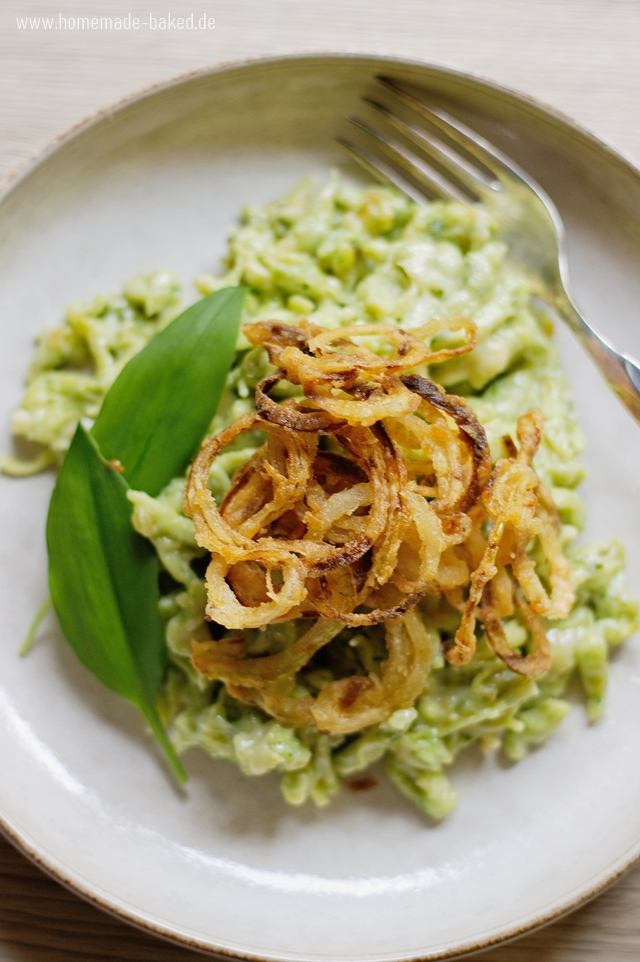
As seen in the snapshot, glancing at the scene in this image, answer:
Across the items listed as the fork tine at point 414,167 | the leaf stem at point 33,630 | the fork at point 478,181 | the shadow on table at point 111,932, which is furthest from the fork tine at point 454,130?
the shadow on table at point 111,932

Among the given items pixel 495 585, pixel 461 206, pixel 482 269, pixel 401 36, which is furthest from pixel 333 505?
pixel 401 36

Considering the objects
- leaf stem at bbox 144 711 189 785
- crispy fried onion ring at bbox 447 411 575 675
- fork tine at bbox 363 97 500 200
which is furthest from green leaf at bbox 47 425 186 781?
fork tine at bbox 363 97 500 200

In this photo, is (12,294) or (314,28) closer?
(12,294)

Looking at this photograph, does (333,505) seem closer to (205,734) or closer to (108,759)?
(205,734)

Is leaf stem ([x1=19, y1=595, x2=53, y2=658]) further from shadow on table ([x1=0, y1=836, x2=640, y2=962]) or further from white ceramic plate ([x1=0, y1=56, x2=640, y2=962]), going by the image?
shadow on table ([x1=0, y1=836, x2=640, y2=962])

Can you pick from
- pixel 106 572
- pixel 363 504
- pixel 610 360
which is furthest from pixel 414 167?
pixel 106 572

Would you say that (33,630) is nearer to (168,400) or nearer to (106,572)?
(106,572)

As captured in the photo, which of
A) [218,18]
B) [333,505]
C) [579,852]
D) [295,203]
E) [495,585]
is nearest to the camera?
[333,505]
